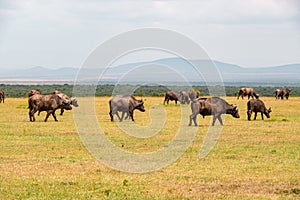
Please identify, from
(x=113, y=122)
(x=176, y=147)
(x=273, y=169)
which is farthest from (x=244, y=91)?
(x=273, y=169)

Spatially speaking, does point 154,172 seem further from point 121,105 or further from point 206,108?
point 121,105

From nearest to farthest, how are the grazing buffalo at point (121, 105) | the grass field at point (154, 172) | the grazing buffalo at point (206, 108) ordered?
the grass field at point (154, 172) → the grazing buffalo at point (206, 108) → the grazing buffalo at point (121, 105)

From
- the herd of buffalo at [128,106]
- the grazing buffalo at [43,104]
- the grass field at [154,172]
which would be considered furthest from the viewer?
the grazing buffalo at [43,104]

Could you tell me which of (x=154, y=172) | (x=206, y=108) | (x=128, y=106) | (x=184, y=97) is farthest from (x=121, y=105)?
(x=184, y=97)

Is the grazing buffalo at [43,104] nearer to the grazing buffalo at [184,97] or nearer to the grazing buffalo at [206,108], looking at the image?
the grazing buffalo at [206,108]

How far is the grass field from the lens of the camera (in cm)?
1394

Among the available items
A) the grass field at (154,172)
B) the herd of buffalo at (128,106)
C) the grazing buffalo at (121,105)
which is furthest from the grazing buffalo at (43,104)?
the grass field at (154,172)

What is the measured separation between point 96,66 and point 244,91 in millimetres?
52507

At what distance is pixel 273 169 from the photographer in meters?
17.4

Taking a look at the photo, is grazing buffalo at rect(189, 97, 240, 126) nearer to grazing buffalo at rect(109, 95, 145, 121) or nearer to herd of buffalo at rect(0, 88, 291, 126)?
herd of buffalo at rect(0, 88, 291, 126)

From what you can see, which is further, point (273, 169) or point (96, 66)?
point (96, 66)

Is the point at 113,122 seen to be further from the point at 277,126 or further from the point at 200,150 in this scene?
the point at 200,150

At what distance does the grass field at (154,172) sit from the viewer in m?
13.9

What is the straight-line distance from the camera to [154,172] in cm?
1706
